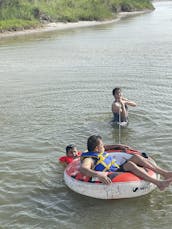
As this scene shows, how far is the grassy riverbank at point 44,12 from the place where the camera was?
160ft

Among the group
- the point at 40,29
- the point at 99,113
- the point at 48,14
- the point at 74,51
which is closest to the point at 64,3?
the point at 48,14

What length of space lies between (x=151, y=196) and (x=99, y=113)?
20.1ft

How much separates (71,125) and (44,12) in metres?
43.6

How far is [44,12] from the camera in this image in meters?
54.1

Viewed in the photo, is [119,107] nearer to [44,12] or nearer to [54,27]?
[54,27]

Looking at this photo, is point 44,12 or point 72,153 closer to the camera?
point 72,153

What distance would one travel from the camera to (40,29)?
1890 inches

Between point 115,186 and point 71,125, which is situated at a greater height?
point 115,186

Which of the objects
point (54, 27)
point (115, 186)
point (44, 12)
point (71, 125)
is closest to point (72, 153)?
point (115, 186)

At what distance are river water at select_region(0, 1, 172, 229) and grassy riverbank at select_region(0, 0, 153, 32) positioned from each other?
22079 millimetres

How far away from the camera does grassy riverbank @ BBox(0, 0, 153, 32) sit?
4875 centimetres

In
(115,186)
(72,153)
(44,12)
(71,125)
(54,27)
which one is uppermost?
(115,186)

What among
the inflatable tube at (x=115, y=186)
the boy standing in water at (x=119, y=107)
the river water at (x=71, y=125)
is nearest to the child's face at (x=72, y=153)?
the river water at (x=71, y=125)

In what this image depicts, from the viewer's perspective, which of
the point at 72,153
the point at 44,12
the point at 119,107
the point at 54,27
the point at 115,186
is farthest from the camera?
the point at 44,12
